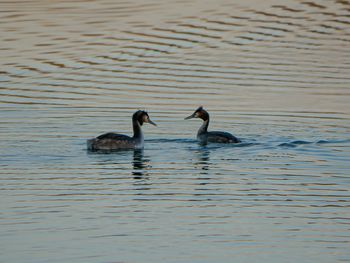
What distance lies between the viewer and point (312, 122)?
20.0 m

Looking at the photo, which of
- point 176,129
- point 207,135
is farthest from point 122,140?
point 176,129

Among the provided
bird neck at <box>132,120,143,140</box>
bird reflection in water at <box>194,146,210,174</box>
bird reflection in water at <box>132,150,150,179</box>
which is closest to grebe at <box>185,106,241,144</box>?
bird reflection in water at <box>194,146,210,174</box>

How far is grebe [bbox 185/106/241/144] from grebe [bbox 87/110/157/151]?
2.95 ft

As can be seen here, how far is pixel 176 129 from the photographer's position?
19781mm

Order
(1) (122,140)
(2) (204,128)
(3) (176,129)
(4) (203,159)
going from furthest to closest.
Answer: (3) (176,129) < (2) (204,128) < (1) (122,140) < (4) (203,159)

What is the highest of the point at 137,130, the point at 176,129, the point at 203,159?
the point at 137,130

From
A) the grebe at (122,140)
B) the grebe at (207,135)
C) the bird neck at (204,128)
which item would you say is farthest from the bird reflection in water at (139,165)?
the bird neck at (204,128)

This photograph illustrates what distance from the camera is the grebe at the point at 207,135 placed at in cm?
1833

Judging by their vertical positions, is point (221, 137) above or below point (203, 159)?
above

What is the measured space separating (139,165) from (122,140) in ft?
5.49

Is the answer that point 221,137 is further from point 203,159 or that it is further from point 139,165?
point 139,165

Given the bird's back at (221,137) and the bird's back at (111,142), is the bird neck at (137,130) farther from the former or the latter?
the bird's back at (221,137)

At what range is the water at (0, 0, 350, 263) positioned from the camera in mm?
12227

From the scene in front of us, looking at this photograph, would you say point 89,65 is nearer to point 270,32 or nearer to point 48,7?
point 270,32
